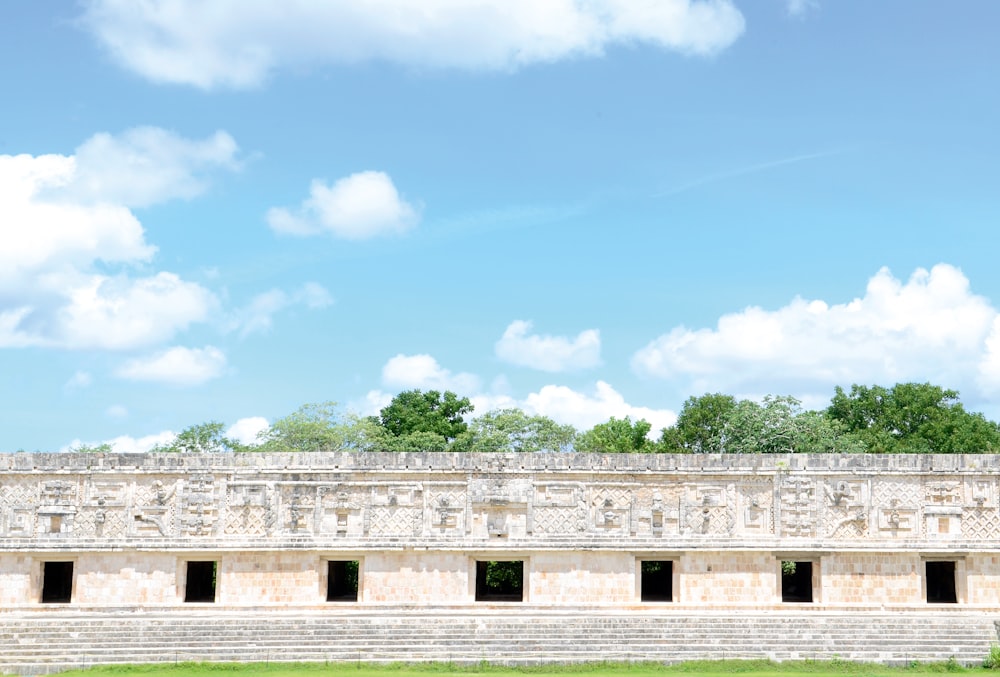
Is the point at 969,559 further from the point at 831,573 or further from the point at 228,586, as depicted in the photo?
the point at 228,586

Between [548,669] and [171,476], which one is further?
[171,476]

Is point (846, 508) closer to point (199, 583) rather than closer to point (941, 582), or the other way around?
point (941, 582)

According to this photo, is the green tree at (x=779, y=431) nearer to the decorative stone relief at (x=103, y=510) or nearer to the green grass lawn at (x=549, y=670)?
the green grass lawn at (x=549, y=670)

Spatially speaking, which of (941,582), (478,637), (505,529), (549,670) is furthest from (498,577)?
(941,582)

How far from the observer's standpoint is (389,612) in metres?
17.5

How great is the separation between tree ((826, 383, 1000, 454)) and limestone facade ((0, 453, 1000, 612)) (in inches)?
556

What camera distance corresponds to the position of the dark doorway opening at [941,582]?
2081 centimetres

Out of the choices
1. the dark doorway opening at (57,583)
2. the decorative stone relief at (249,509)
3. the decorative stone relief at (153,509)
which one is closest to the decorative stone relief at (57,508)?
the decorative stone relief at (153,509)

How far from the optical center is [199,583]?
20312 mm

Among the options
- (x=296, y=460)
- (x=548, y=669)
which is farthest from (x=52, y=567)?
(x=548, y=669)

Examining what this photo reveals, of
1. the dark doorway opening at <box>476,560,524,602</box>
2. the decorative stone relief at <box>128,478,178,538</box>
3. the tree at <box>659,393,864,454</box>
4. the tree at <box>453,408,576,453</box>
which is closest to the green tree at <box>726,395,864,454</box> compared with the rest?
the tree at <box>659,393,864,454</box>

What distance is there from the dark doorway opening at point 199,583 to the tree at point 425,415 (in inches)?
615

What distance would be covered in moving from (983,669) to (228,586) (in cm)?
1231

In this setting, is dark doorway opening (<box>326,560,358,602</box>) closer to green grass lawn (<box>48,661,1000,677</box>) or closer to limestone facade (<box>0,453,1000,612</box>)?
limestone facade (<box>0,453,1000,612</box>)
